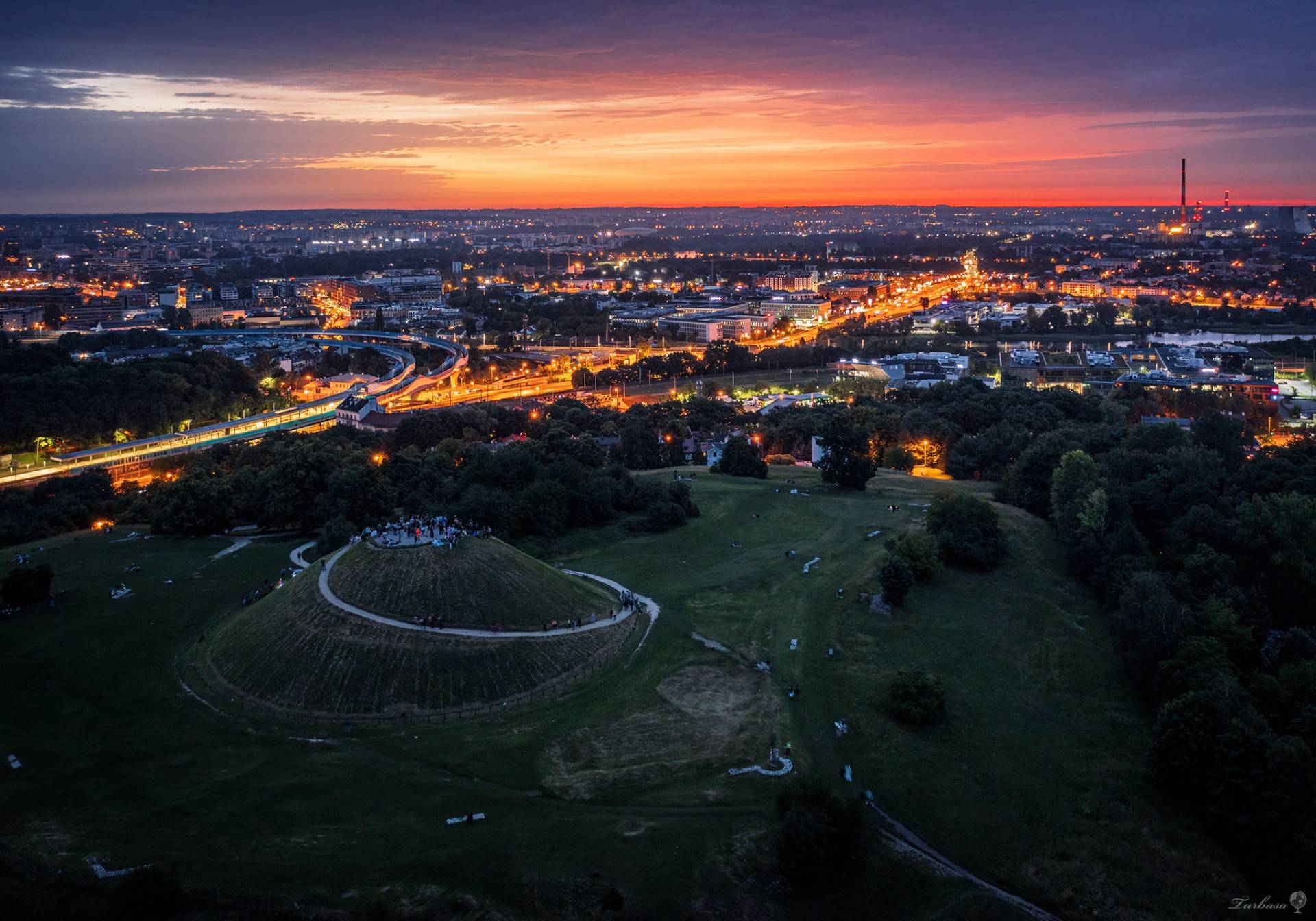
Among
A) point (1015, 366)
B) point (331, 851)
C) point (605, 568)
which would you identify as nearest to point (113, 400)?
point (605, 568)

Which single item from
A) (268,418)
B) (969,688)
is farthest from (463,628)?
(268,418)

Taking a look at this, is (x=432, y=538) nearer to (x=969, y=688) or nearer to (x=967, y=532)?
(x=969, y=688)

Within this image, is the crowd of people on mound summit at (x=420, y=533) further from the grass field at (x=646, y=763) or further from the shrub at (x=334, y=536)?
the shrub at (x=334, y=536)

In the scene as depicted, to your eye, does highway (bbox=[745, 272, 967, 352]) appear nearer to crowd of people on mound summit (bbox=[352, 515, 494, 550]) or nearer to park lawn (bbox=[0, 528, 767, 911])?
crowd of people on mound summit (bbox=[352, 515, 494, 550])

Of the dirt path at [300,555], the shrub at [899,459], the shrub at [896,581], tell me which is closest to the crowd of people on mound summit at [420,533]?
the dirt path at [300,555]

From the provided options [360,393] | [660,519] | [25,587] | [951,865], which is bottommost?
[951,865]

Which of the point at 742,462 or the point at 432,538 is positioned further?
the point at 742,462

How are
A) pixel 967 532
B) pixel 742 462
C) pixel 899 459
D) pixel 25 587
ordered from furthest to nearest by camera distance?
pixel 899 459 → pixel 742 462 → pixel 967 532 → pixel 25 587

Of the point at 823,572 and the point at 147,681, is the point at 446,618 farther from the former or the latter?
the point at 823,572
